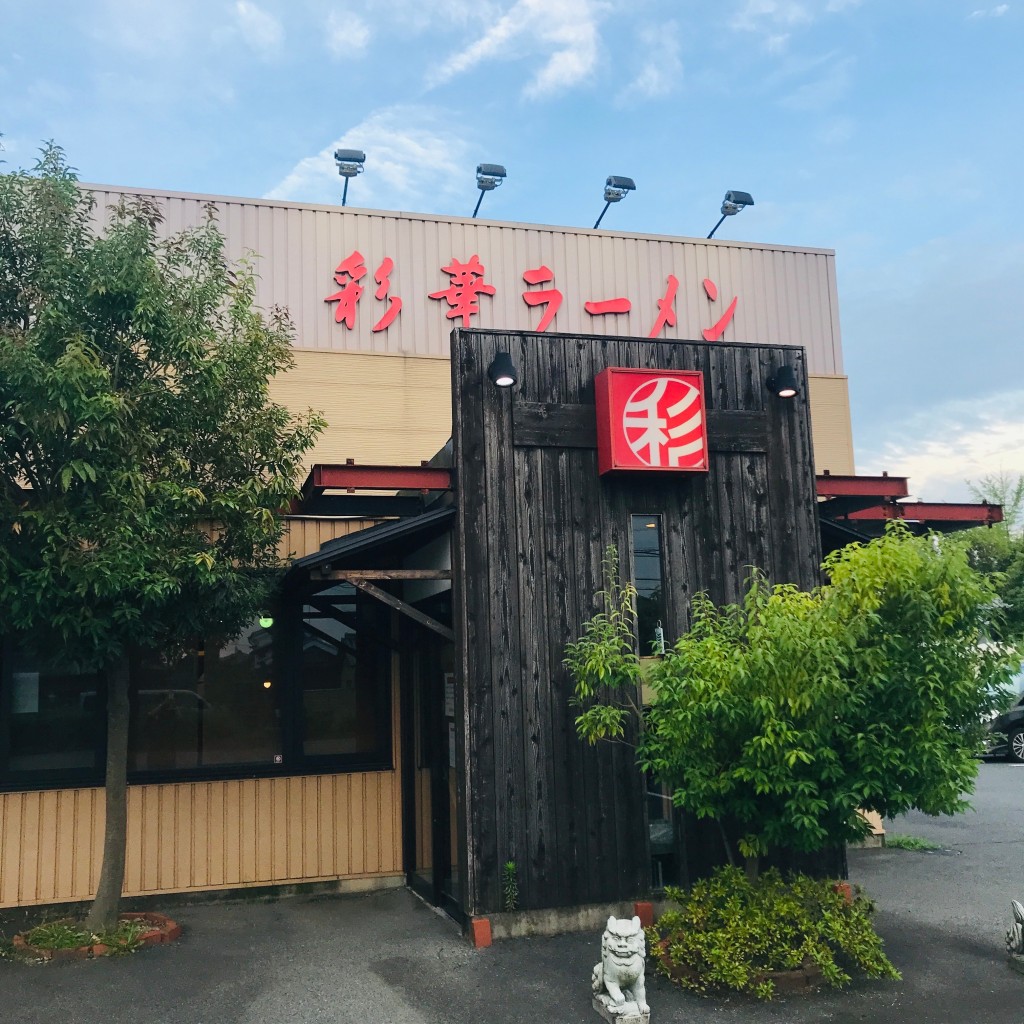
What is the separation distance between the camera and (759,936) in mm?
6641

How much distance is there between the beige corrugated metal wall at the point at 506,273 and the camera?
12.9m

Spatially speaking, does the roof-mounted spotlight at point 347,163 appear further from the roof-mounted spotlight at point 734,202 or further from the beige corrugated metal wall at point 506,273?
the roof-mounted spotlight at point 734,202

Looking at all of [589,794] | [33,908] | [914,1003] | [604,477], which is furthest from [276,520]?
[914,1003]

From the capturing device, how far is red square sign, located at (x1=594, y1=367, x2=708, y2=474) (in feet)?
27.5

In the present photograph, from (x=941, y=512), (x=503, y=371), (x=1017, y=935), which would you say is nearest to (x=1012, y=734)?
(x=941, y=512)

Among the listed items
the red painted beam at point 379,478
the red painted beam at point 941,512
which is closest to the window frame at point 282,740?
the red painted beam at point 379,478

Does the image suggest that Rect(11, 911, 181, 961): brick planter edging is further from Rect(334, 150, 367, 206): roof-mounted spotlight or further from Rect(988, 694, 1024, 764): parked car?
Rect(988, 694, 1024, 764): parked car

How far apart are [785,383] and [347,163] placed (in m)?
8.47

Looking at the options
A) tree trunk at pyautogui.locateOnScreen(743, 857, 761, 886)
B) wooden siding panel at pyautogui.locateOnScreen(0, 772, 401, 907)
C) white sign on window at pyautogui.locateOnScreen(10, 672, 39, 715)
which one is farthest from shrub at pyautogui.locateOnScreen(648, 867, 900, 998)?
white sign on window at pyautogui.locateOnScreen(10, 672, 39, 715)

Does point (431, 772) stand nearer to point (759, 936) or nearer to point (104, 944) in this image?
point (104, 944)

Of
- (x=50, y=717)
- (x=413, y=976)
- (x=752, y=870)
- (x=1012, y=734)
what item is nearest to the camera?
(x=413, y=976)

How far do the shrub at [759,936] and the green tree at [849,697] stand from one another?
44cm

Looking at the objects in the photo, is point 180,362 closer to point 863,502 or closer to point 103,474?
point 103,474

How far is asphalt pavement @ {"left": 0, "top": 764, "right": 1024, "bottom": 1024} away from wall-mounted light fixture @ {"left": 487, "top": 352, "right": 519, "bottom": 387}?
451 cm
